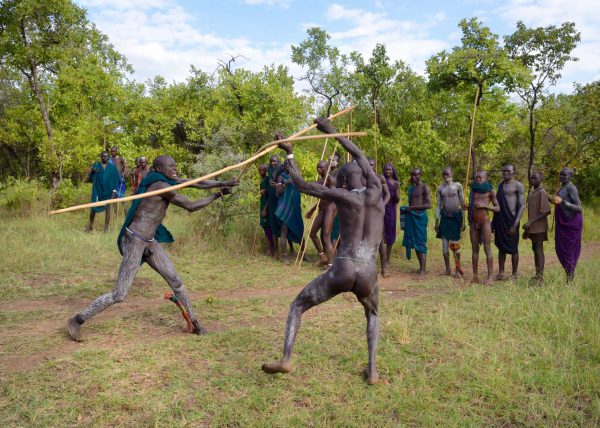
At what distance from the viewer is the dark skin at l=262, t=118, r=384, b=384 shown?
3.71m

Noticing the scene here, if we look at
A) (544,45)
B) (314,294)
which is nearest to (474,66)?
(544,45)

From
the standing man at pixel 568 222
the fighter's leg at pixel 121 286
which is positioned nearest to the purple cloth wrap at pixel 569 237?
the standing man at pixel 568 222

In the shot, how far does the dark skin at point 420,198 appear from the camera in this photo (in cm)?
816

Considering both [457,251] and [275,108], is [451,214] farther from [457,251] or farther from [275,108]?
[275,108]

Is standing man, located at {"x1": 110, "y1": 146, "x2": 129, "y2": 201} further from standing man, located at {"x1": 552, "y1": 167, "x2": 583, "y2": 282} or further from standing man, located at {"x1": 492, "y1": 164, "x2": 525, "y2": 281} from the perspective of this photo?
standing man, located at {"x1": 552, "y1": 167, "x2": 583, "y2": 282}

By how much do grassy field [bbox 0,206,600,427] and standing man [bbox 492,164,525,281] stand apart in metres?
0.60

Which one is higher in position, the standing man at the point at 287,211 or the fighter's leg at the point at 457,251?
the standing man at the point at 287,211

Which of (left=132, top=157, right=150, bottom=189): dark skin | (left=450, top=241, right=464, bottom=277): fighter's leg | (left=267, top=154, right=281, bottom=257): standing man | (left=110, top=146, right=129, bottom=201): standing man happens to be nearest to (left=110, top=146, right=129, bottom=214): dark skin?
(left=110, top=146, right=129, bottom=201): standing man

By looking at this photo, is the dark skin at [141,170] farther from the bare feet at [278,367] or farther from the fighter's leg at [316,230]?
the bare feet at [278,367]

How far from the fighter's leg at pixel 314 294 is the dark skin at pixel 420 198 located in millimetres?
4719

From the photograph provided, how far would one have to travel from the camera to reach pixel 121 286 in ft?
15.2

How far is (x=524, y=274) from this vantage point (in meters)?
7.95

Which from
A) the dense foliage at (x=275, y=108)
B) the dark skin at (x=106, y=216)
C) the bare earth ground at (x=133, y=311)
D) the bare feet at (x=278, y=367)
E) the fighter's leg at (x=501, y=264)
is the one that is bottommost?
the bare earth ground at (x=133, y=311)

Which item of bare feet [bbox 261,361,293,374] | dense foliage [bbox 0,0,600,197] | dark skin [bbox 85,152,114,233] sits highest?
dense foliage [bbox 0,0,600,197]
